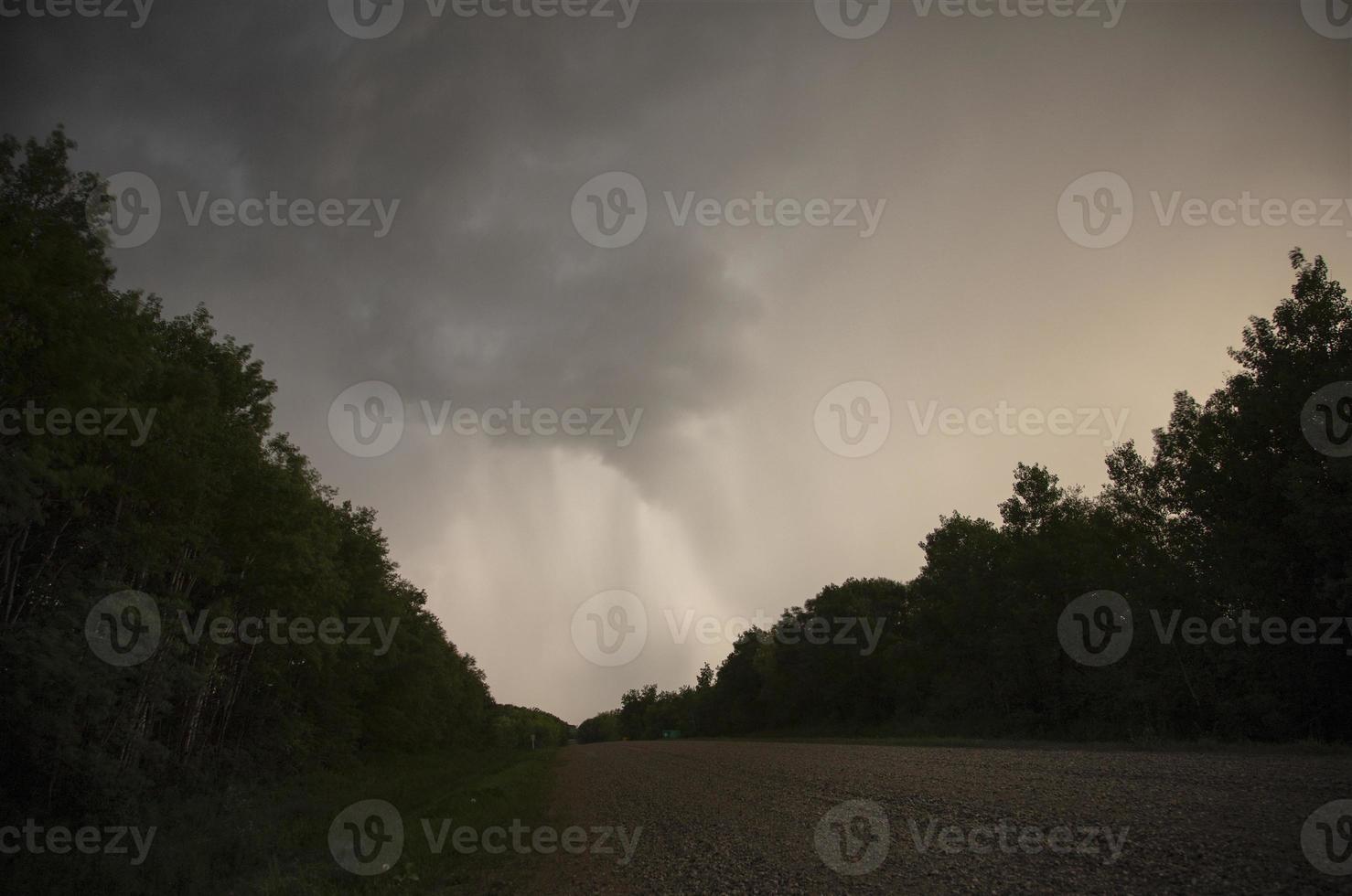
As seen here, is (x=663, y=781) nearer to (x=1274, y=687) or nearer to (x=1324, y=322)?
(x=1274, y=687)

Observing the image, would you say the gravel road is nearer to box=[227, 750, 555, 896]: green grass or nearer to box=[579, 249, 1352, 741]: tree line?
box=[227, 750, 555, 896]: green grass

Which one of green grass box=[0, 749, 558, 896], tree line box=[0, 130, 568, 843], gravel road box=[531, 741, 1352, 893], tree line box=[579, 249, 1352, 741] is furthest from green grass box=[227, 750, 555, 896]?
tree line box=[579, 249, 1352, 741]

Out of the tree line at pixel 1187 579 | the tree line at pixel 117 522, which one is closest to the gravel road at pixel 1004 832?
the tree line at pixel 1187 579

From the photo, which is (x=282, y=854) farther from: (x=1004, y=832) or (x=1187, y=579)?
(x=1187, y=579)

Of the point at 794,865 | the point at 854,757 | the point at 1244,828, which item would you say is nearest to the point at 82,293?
the point at 794,865

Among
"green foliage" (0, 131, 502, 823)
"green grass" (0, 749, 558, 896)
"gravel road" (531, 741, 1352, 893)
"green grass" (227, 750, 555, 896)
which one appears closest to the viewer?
"gravel road" (531, 741, 1352, 893)

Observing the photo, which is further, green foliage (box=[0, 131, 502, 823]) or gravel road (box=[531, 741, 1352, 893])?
green foliage (box=[0, 131, 502, 823])

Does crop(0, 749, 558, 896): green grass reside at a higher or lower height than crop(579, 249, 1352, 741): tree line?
lower

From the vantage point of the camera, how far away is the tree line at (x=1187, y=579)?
2225 centimetres

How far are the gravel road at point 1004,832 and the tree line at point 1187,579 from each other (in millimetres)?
9494

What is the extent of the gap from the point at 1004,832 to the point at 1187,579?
28828 mm

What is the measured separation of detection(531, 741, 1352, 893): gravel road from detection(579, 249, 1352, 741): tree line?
31.1 feet

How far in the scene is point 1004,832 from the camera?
30.9ft

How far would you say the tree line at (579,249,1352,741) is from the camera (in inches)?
876
